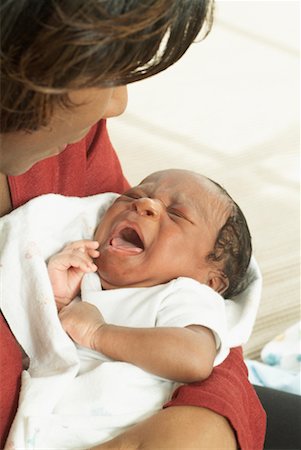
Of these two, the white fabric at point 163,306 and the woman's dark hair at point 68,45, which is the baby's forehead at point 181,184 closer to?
the white fabric at point 163,306

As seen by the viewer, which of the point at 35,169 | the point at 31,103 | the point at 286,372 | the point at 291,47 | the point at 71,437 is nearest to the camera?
the point at 31,103

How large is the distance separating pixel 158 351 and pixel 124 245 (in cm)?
27

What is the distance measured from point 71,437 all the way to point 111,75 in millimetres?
566

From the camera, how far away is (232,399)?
1.17 metres

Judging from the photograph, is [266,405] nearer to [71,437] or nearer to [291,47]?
[71,437]

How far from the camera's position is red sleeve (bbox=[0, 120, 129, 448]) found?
114cm

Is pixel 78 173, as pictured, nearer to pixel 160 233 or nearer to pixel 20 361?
pixel 160 233

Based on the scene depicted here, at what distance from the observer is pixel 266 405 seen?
1474 mm

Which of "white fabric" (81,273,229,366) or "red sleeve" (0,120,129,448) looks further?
"white fabric" (81,273,229,366)

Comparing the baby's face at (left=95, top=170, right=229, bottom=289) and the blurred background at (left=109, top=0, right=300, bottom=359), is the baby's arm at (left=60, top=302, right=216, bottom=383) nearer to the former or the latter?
the baby's face at (left=95, top=170, right=229, bottom=289)

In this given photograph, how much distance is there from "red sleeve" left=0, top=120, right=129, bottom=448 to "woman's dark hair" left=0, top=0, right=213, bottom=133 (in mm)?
424

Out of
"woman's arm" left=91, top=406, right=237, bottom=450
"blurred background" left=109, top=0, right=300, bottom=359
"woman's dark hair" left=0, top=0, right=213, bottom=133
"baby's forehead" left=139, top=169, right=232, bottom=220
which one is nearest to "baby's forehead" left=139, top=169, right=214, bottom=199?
"baby's forehead" left=139, top=169, right=232, bottom=220

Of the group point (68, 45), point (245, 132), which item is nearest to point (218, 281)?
point (68, 45)

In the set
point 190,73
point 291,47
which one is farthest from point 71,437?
point 291,47
